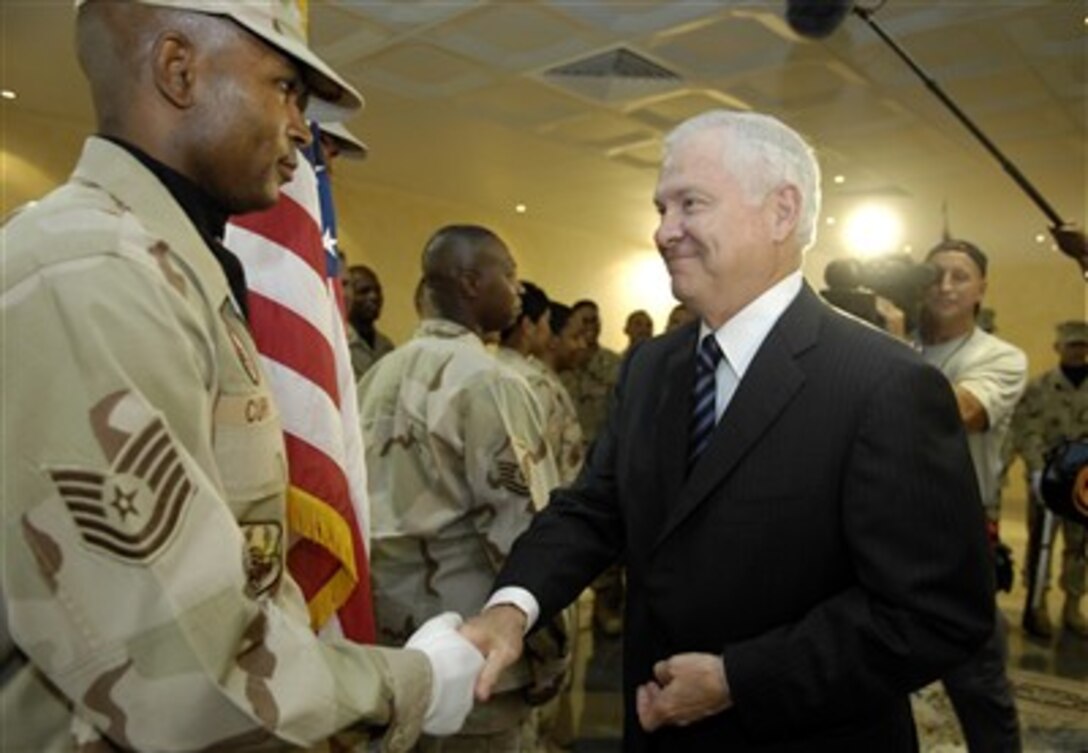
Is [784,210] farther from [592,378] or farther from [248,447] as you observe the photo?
[592,378]

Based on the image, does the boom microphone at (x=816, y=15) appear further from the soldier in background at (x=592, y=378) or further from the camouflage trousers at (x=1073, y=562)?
the camouflage trousers at (x=1073, y=562)

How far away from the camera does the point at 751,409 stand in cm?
135

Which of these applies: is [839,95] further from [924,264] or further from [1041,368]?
[1041,368]

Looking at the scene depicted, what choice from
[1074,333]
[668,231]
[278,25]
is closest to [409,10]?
[668,231]

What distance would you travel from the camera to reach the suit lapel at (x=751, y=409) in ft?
4.39

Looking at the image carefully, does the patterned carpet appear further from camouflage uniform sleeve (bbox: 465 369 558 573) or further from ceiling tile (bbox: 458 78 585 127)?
ceiling tile (bbox: 458 78 585 127)

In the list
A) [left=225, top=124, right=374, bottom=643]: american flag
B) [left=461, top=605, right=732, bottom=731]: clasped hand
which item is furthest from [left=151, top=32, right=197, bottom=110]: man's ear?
[left=461, top=605, right=732, bottom=731]: clasped hand

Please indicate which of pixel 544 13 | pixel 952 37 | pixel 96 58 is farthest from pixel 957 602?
pixel 952 37

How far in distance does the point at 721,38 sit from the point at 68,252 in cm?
475

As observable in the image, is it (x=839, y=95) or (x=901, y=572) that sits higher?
(x=839, y=95)

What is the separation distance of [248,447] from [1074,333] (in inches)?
256

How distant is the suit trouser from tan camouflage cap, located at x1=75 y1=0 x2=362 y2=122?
7.10ft

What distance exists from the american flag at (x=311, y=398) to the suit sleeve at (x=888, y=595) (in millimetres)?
666

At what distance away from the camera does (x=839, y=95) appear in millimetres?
5750
